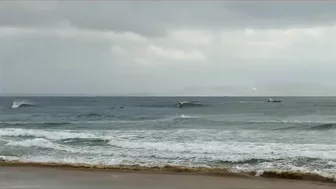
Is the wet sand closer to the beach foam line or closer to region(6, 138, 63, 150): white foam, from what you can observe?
the beach foam line

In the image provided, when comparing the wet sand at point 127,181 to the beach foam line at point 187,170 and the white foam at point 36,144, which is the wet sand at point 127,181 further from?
the white foam at point 36,144

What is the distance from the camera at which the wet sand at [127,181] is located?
10.1m

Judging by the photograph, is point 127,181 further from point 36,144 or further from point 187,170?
point 36,144

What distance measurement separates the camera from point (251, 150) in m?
16.2

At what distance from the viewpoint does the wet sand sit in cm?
1013

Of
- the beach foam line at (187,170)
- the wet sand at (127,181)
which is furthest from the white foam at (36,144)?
the wet sand at (127,181)

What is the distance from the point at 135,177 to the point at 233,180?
8.12ft

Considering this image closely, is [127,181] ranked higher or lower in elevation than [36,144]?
higher

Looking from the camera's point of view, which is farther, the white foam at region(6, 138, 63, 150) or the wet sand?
the white foam at region(6, 138, 63, 150)

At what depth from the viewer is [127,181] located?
10758 millimetres

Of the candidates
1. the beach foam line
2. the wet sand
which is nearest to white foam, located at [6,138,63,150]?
the beach foam line

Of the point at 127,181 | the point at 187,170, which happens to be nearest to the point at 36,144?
the point at 187,170

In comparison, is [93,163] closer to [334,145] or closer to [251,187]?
[251,187]

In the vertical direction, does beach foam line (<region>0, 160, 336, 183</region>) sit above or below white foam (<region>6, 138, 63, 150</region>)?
above
